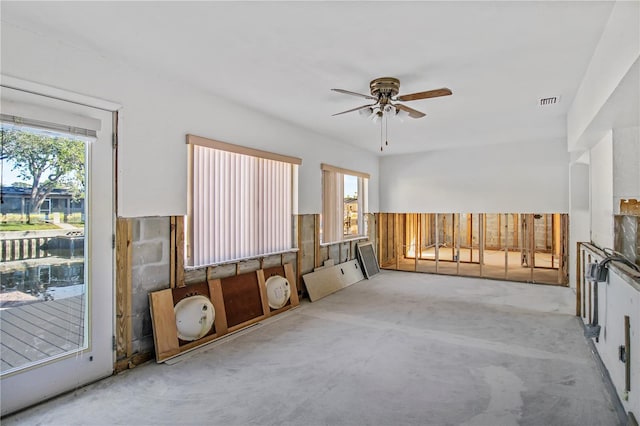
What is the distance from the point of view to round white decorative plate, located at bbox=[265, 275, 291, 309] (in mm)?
4461

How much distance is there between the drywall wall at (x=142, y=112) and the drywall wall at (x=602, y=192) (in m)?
3.78

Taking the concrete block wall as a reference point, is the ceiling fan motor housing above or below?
above

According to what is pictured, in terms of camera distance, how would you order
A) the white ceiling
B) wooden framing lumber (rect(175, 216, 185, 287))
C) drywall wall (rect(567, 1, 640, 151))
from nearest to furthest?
drywall wall (rect(567, 1, 640, 151)), the white ceiling, wooden framing lumber (rect(175, 216, 185, 287))

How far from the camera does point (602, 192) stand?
3596 millimetres

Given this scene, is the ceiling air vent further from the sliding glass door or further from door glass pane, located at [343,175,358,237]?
the sliding glass door

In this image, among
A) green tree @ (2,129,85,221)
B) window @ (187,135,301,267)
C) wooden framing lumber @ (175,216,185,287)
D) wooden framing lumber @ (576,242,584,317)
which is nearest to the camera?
Answer: green tree @ (2,129,85,221)

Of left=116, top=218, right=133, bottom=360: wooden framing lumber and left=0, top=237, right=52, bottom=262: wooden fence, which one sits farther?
left=116, top=218, right=133, bottom=360: wooden framing lumber

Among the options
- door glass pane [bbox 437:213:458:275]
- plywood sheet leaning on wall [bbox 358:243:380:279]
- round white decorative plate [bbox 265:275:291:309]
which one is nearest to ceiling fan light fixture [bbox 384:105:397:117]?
round white decorative plate [bbox 265:275:291:309]

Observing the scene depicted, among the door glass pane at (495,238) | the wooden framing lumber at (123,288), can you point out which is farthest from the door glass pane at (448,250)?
the wooden framing lumber at (123,288)

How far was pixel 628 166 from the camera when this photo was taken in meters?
2.88

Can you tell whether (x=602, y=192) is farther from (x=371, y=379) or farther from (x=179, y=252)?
(x=179, y=252)

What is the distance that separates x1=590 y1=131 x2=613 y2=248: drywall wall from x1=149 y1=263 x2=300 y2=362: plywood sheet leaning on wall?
144 inches

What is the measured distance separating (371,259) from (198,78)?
16.8ft

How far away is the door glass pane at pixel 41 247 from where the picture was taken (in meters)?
2.39
